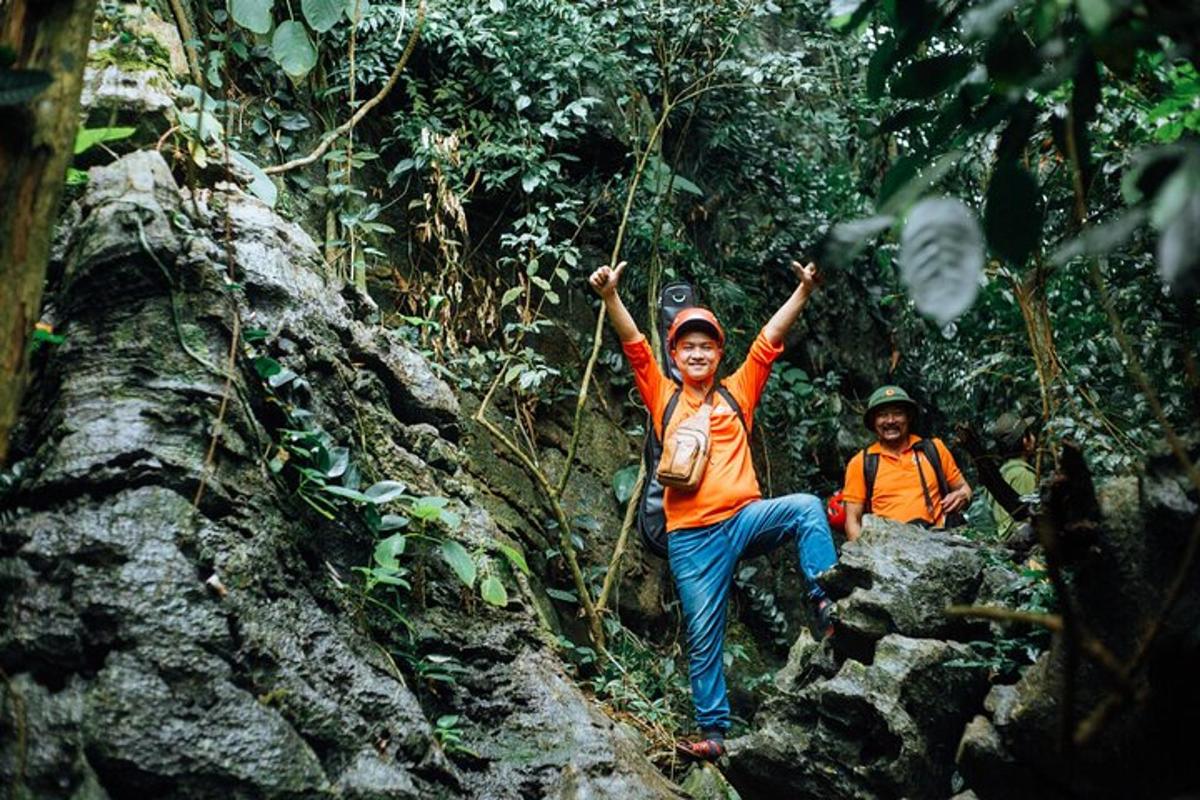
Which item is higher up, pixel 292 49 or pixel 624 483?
pixel 292 49

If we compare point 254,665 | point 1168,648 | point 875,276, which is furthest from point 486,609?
point 875,276

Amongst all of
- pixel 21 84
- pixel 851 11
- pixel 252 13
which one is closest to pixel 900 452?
pixel 252 13

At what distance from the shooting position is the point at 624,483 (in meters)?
7.50

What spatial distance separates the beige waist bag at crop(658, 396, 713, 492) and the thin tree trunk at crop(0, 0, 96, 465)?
364cm

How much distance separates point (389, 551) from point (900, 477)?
10.6ft

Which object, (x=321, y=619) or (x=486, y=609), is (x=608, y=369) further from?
(x=321, y=619)

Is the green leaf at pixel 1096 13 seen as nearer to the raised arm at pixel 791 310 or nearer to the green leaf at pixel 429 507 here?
the green leaf at pixel 429 507

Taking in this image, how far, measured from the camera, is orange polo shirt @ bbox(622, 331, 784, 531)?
562cm

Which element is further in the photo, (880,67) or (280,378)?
(280,378)

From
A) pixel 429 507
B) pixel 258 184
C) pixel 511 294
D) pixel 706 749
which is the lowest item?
pixel 706 749

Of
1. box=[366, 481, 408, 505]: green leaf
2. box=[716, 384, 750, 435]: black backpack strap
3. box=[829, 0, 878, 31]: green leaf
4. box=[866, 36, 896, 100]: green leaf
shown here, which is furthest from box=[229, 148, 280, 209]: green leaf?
box=[829, 0, 878, 31]: green leaf

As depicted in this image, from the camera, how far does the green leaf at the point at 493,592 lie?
4586mm

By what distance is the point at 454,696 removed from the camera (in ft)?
14.5

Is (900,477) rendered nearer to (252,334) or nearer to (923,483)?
(923,483)
